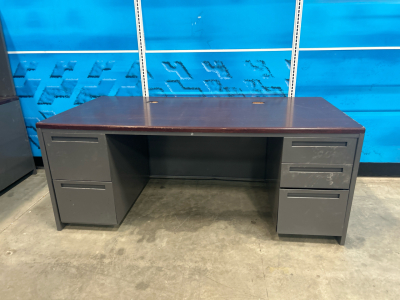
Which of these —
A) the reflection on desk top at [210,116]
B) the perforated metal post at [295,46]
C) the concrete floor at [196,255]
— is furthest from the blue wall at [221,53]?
the concrete floor at [196,255]

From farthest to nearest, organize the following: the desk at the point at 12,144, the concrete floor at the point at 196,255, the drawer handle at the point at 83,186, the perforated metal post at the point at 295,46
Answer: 1. the desk at the point at 12,144
2. the perforated metal post at the point at 295,46
3. the drawer handle at the point at 83,186
4. the concrete floor at the point at 196,255

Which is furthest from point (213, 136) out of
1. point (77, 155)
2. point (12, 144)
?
point (12, 144)

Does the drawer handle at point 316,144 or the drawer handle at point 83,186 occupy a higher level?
the drawer handle at point 316,144

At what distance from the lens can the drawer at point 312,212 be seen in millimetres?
1623

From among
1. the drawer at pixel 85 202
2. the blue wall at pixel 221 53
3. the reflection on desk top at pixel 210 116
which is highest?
the blue wall at pixel 221 53

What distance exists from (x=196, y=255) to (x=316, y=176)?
818 mm

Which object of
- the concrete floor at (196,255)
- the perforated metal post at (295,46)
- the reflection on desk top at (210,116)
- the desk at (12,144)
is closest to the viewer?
the concrete floor at (196,255)

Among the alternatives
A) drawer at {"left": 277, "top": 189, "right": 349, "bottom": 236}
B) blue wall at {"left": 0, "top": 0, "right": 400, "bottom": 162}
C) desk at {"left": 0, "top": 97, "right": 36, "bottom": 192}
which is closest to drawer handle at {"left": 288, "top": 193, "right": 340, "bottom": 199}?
drawer at {"left": 277, "top": 189, "right": 349, "bottom": 236}

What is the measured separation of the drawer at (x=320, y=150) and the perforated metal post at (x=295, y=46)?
3.04ft

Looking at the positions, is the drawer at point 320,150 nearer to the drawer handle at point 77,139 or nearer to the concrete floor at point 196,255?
the concrete floor at point 196,255

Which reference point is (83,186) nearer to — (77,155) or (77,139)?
(77,155)

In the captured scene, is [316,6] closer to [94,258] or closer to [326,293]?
[326,293]

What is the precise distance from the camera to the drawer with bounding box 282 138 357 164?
1.50 meters

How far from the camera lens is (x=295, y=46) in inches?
86.3
